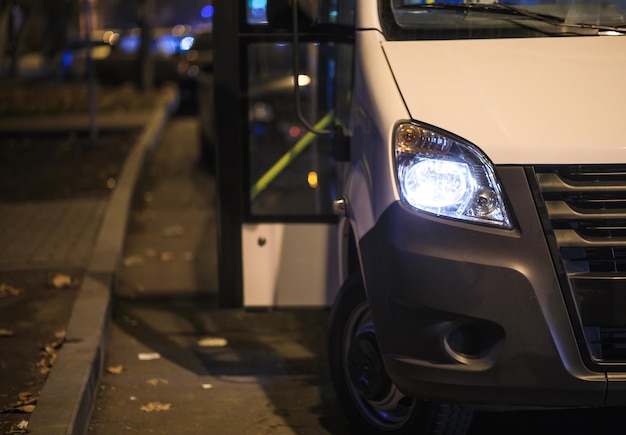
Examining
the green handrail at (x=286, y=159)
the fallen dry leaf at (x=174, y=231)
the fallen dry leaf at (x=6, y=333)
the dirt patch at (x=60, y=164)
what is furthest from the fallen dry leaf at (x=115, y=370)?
the dirt patch at (x=60, y=164)

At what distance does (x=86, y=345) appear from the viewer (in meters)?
5.71

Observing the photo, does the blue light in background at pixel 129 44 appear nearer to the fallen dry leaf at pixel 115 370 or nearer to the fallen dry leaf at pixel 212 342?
the fallen dry leaf at pixel 212 342

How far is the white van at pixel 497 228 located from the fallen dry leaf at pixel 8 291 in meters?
3.54

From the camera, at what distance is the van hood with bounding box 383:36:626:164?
3869mm

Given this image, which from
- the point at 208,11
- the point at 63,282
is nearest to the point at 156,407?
the point at 63,282

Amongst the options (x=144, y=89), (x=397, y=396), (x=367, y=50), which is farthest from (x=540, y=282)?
(x=144, y=89)

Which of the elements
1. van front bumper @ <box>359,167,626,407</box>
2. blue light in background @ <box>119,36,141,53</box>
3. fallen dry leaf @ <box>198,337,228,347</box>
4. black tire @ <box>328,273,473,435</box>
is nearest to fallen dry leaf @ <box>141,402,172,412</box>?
black tire @ <box>328,273,473,435</box>

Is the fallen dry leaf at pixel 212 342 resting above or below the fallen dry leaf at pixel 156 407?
below

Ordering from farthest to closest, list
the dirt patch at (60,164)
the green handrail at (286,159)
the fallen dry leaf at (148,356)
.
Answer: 1. the dirt patch at (60,164)
2. the fallen dry leaf at (148,356)
3. the green handrail at (286,159)

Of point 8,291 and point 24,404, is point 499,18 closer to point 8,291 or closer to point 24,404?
point 24,404

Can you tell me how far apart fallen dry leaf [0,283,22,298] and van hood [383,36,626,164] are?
12.2 feet

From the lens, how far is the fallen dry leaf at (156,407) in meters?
5.32

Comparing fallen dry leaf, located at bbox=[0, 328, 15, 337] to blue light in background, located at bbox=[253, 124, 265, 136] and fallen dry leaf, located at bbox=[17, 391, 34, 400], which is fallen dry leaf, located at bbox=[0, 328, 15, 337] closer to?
fallen dry leaf, located at bbox=[17, 391, 34, 400]

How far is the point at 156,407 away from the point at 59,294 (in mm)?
2016
